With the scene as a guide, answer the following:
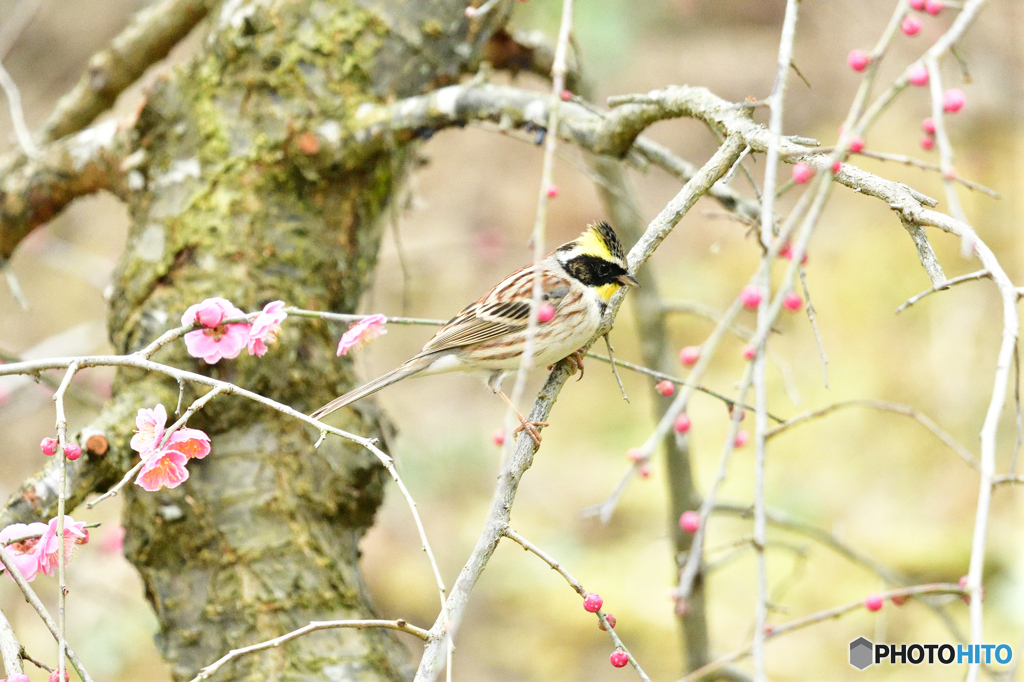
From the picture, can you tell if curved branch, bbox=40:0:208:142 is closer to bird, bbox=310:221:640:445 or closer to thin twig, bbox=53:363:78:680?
bird, bbox=310:221:640:445

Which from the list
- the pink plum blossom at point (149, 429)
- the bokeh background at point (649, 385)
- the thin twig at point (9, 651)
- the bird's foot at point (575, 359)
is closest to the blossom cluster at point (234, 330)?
the pink plum blossom at point (149, 429)

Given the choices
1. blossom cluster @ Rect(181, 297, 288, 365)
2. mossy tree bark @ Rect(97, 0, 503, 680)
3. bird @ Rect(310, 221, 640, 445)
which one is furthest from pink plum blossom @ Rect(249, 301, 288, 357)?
bird @ Rect(310, 221, 640, 445)

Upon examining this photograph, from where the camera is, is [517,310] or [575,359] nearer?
[575,359]

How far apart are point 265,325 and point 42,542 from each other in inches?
28.7

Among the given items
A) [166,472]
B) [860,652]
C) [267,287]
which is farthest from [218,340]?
[860,652]

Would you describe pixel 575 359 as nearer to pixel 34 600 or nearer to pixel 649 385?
pixel 34 600

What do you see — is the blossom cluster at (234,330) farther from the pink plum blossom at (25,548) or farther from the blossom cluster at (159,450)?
the pink plum blossom at (25,548)

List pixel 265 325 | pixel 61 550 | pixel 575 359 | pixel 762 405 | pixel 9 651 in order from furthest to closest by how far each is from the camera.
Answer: pixel 575 359, pixel 265 325, pixel 9 651, pixel 61 550, pixel 762 405

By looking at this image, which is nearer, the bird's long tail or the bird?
the bird's long tail

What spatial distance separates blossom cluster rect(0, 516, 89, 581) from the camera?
2.04m

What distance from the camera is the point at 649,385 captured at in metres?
5.31

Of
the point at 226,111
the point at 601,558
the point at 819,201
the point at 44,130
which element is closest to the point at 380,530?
the point at 601,558

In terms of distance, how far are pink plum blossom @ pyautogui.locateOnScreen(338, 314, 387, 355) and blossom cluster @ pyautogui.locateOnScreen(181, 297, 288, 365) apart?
174 mm

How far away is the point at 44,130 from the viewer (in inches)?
160
